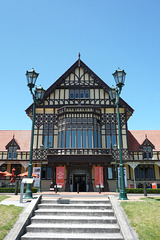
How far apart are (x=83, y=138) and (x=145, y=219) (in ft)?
62.9

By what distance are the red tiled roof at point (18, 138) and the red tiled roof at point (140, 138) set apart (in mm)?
16156

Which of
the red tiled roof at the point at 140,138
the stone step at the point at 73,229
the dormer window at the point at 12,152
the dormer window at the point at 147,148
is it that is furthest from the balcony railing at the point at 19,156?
the stone step at the point at 73,229

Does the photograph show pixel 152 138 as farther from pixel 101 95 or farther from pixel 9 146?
pixel 9 146

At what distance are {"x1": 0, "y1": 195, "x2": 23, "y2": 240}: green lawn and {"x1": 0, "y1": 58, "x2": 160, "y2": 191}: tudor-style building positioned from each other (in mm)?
16187

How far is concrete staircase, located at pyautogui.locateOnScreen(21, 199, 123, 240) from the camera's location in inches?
259

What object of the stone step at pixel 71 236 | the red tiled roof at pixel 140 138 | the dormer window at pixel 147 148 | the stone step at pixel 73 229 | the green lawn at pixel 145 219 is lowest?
the stone step at pixel 71 236

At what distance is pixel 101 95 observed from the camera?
2986 cm

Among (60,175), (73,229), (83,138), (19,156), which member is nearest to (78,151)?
(83,138)

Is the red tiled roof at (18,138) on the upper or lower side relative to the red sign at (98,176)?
upper

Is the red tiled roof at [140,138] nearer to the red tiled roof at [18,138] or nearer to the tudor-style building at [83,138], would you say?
the tudor-style building at [83,138]

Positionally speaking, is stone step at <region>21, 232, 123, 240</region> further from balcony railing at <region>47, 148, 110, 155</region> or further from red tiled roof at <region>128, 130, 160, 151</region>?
red tiled roof at <region>128, 130, 160, 151</region>

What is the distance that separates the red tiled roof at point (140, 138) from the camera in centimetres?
3061

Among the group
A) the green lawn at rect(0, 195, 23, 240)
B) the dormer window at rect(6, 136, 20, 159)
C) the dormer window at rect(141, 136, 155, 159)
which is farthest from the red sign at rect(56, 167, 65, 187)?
the green lawn at rect(0, 195, 23, 240)

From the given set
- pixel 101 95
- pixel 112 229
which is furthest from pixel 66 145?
pixel 112 229
